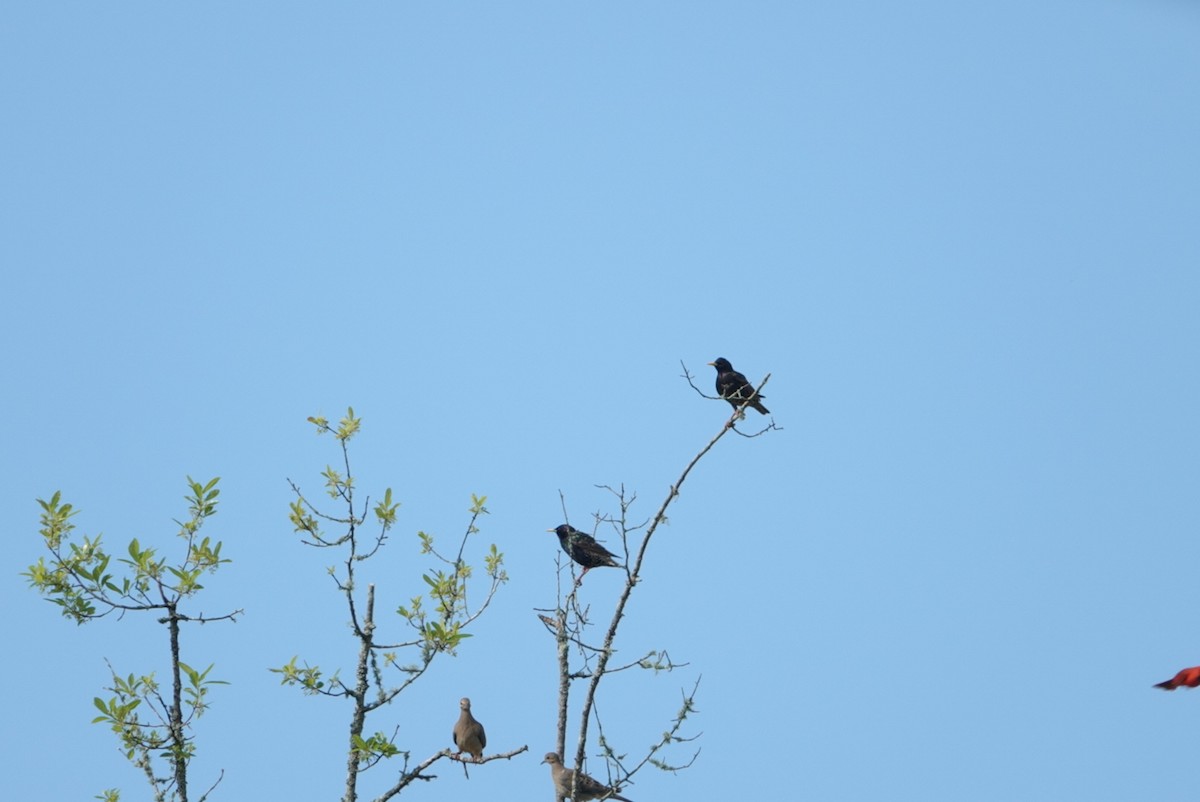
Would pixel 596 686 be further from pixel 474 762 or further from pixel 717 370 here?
pixel 717 370

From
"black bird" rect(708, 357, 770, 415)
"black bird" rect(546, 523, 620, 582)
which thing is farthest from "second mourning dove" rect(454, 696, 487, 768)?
"black bird" rect(708, 357, 770, 415)

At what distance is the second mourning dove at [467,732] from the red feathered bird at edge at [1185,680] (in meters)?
9.19

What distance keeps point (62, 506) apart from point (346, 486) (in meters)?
1.56

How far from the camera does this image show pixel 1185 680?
11.5 feet

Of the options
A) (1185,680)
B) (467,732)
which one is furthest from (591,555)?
(1185,680)

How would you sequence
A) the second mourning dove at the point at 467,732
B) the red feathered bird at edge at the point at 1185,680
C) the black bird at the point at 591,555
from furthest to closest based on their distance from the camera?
1. the black bird at the point at 591,555
2. the second mourning dove at the point at 467,732
3. the red feathered bird at edge at the point at 1185,680

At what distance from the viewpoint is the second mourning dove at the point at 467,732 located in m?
12.0

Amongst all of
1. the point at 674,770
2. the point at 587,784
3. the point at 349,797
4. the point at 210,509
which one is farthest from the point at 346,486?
the point at 587,784

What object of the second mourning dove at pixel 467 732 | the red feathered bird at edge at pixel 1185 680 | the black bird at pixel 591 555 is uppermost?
the black bird at pixel 591 555

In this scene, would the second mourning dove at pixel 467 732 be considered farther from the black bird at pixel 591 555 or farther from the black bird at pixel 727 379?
the black bird at pixel 727 379

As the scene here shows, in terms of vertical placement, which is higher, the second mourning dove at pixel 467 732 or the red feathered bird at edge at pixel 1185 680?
the second mourning dove at pixel 467 732

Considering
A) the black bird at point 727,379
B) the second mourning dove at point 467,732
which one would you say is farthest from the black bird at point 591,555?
the black bird at point 727,379

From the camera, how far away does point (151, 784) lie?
22.2ft

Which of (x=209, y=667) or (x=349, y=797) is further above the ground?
(x=209, y=667)
